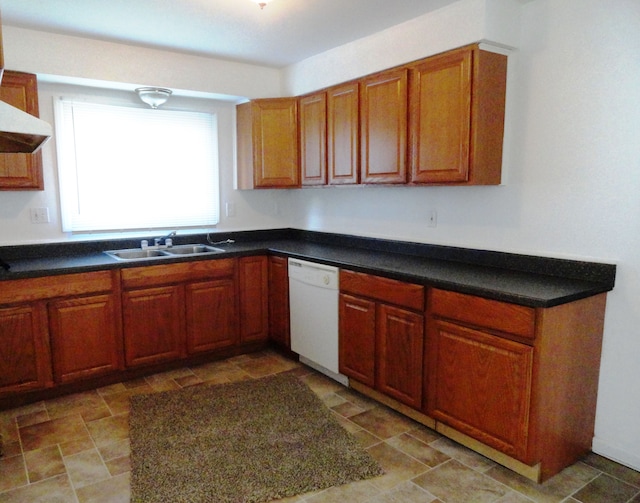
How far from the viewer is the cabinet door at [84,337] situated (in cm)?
312

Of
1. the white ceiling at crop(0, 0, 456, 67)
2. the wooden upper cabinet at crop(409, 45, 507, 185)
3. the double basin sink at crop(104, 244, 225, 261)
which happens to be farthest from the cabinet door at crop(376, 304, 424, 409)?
the white ceiling at crop(0, 0, 456, 67)

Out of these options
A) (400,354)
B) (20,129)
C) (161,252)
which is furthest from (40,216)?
(400,354)

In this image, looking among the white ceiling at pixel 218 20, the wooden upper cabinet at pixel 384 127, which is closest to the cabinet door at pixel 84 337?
the white ceiling at pixel 218 20

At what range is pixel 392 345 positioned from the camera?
9.39ft

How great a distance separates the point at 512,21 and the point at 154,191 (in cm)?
290

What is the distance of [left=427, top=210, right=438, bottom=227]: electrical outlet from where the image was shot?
3.24 metres

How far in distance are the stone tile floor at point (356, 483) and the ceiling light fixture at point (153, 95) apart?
86.0 inches

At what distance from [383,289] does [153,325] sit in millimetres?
1749

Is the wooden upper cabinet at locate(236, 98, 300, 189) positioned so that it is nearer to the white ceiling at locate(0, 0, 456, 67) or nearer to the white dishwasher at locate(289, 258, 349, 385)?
the white ceiling at locate(0, 0, 456, 67)

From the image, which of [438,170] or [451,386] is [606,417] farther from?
[438,170]

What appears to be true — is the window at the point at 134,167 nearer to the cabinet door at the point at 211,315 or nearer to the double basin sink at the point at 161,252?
the double basin sink at the point at 161,252

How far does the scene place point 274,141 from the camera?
4.02 m

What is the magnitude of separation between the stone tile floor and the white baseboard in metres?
0.04

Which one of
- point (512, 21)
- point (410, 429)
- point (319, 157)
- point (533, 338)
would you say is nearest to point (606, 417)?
point (533, 338)
